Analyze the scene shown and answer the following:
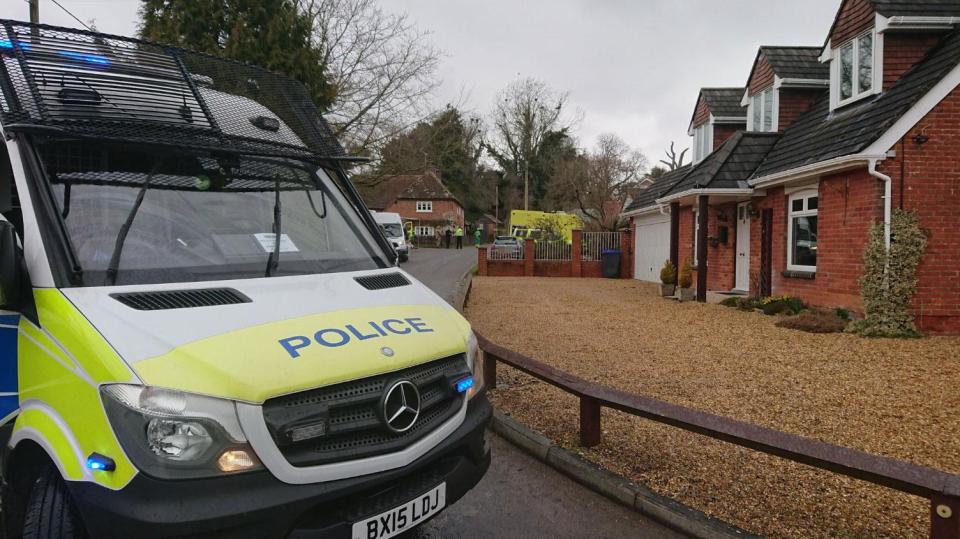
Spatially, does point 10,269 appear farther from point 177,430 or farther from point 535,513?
point 535,513

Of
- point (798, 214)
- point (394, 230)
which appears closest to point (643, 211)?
point (798, 214)

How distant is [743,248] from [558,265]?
867cm

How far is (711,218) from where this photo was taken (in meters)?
15.7

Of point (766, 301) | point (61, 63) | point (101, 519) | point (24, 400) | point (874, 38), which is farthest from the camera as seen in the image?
point (766, 301)

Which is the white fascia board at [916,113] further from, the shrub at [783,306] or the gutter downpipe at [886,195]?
the shrub at [783,306]

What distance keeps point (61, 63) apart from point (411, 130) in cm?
1293

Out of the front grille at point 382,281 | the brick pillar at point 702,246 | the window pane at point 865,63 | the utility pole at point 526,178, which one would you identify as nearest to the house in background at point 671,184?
the brick pillar at point 702,246

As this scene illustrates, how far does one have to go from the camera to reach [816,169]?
10.1m

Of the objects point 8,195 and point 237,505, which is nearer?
point 237,505

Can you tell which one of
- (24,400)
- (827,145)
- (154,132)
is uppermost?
(827,145)

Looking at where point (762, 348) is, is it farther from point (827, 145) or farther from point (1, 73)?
point (1, 73)

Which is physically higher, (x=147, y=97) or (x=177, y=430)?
(x=147, y=97)

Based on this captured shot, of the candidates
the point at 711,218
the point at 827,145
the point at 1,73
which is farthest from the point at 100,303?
the point at 711,218

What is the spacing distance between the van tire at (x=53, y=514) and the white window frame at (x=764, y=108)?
598 inches
